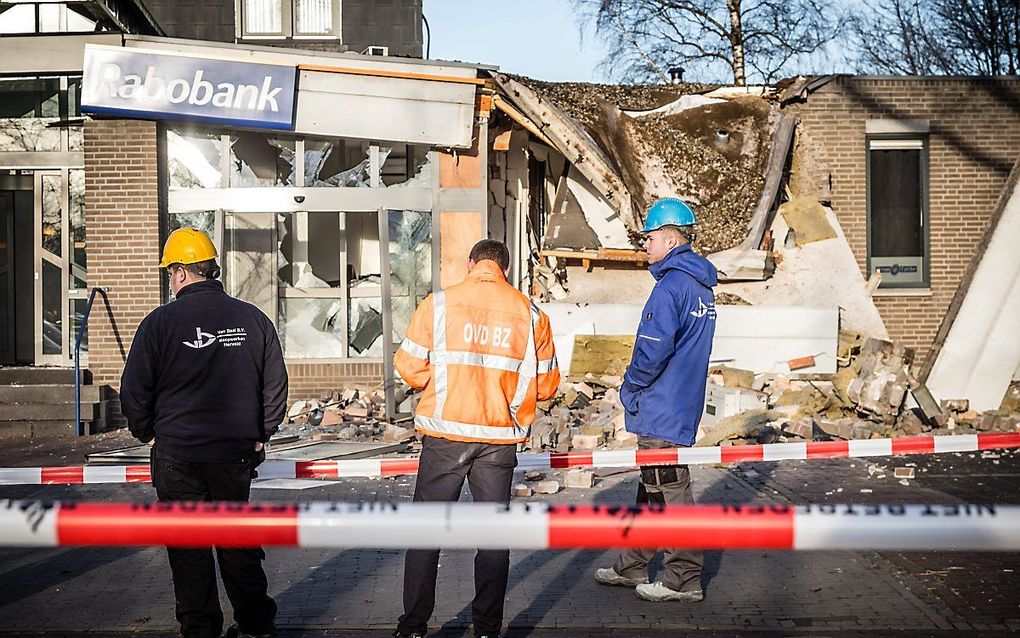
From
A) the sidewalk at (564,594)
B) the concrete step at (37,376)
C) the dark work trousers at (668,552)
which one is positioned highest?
the concrete step at (37,376)

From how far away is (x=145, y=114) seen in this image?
41.0 ft

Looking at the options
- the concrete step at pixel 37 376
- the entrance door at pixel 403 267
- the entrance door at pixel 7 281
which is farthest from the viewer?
the entrance door at pixel 7 281

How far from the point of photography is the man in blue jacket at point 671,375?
17.9ft

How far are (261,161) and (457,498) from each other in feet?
30.5

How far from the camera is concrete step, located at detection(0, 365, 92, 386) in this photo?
41.2 feet

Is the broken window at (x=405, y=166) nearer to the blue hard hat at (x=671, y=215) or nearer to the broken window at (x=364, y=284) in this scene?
the broken window at (x=364, y=284)

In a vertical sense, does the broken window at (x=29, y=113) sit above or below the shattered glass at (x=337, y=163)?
above

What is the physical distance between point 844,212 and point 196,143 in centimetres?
893

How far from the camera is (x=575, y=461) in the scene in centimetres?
623

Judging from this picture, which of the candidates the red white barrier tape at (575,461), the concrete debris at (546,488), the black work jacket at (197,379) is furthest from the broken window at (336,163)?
Result: the black work jacket at (197,379)

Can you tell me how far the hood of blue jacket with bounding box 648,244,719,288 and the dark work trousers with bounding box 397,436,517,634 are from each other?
1472 millimetres

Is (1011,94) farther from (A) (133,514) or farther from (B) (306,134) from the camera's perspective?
(A) (133,514)

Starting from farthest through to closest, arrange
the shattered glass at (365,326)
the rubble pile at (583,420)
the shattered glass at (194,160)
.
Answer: the shattered glass at (365,326)
the shattered glass at (194,160)
the rubble pile at (583,420)

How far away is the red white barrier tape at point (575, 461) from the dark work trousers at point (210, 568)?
98cm
